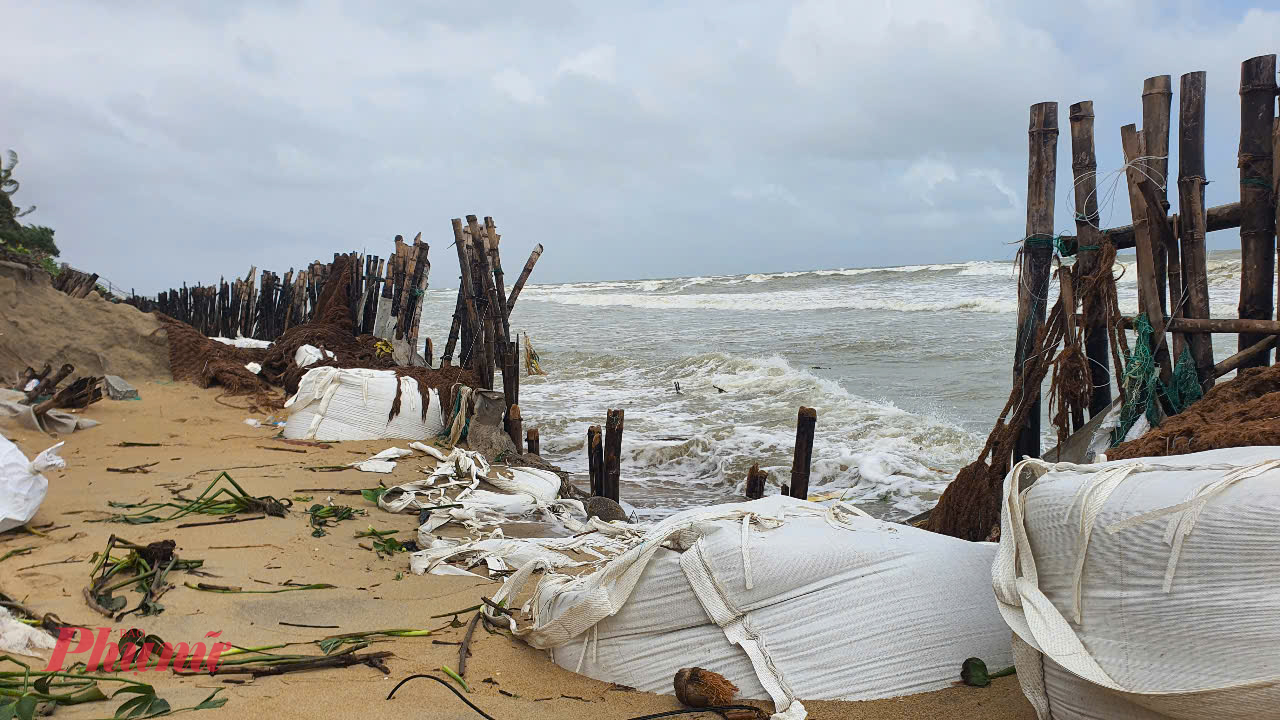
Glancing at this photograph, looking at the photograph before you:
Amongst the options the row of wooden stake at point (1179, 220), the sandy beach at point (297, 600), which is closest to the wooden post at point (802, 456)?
the row of wooden stake at point (1179, 220)

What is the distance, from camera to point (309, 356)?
30.9ft

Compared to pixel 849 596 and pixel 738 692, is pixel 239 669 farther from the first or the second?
pixel 849 596

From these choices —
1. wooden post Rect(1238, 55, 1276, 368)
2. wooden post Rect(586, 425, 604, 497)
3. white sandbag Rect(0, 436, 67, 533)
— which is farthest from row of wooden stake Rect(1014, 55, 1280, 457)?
white sandbag Rect(0, 436, 67, 533)

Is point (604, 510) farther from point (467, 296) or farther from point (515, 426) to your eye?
point (467, 296)

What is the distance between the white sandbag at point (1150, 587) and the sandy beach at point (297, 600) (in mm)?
426

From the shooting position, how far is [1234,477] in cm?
194

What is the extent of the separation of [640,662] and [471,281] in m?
6.43

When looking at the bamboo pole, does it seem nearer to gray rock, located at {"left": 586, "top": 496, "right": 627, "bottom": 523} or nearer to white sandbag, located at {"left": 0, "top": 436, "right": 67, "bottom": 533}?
gray rock, located at {"left": 586, "top": 496, "right": 627, "bottom": 523}

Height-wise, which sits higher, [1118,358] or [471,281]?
[471,281]

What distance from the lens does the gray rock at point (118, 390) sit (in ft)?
26.9

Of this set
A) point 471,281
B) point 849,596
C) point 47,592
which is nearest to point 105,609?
point 47,592

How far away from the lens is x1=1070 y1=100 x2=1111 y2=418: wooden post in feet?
13.4

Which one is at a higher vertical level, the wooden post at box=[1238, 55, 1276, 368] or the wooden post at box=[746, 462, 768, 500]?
the wooden post at box=[1238, 55, 1276, 368]

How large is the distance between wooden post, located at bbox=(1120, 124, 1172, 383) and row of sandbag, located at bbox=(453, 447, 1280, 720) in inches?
67.0
